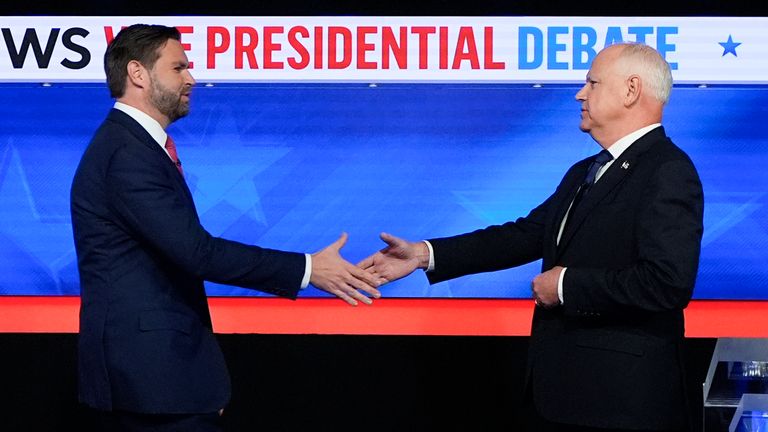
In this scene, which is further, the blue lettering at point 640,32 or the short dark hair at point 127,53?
the blue lettering at point 640,32

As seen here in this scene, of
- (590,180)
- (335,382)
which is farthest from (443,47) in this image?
(590,180)

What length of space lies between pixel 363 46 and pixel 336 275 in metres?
1.84

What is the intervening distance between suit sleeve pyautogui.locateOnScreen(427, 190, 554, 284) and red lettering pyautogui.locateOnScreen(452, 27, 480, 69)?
56.9 inches

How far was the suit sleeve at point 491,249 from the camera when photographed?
109 inches

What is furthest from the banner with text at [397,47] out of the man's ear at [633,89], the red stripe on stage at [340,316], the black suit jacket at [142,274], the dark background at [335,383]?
the black suit jacket at [142,274]

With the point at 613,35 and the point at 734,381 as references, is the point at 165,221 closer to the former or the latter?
the point at 734,381

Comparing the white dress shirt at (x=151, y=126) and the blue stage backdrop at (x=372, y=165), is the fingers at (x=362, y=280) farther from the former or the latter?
the blue stage backdrop at (x=372, y=165)

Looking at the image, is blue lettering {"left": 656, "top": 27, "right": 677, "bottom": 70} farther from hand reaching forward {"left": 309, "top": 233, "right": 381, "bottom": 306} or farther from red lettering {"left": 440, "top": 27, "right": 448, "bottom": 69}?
hand reaching forward {"left": 309, "top": 233, "right": 381, "bottom": 306}

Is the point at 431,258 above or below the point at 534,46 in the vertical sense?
below

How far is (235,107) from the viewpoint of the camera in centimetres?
418

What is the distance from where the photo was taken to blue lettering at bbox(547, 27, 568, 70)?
411cm

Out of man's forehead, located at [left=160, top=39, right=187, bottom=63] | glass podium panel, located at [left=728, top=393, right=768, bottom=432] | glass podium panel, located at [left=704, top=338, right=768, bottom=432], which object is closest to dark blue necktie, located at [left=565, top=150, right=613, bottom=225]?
glass podium panel, located at [left=704, top=338, right=768, bottom=432]

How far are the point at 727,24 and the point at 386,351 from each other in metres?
1.83

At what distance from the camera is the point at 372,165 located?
4195mm
